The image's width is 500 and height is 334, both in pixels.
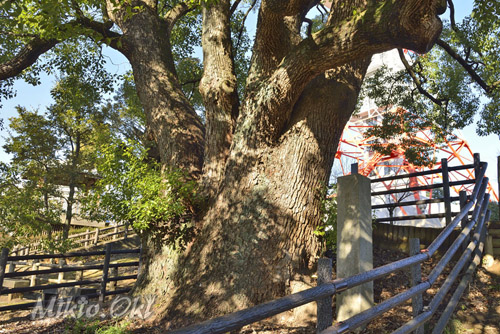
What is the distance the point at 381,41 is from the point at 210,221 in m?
3.60

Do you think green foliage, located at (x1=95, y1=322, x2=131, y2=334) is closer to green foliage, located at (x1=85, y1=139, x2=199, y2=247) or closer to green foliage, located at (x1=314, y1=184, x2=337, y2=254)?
green foliage, located at (x1=85, y1=139, x2=199, y2=247)

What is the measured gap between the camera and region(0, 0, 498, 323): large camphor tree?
502 cm

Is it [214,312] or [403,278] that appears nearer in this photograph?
[214,312]

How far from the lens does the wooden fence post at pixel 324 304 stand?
7.86 feet

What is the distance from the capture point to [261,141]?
19.8 ft

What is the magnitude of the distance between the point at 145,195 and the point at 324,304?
13.3ft

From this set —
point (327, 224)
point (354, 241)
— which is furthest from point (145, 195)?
point (354, 241)

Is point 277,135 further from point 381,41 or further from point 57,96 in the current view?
point 57,96

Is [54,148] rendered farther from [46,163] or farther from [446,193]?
[446,193]

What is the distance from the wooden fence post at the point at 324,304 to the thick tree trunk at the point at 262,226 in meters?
2.78

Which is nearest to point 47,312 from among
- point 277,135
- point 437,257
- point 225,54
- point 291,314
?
point 291,314

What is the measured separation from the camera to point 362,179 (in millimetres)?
4785

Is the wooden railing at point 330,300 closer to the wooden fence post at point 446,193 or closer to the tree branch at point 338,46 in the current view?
the tree branch at point 338,46

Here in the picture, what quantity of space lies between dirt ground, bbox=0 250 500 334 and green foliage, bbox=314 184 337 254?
101 centimetres
